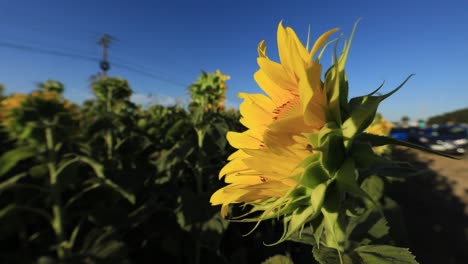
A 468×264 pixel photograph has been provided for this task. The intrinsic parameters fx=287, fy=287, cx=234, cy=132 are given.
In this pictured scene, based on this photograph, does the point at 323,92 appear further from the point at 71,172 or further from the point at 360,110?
the point at 71,172

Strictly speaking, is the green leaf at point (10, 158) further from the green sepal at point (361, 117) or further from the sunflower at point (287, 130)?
the green sepal at point (361, 117)

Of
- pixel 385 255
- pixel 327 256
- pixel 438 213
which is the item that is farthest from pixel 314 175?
pixel 438 213

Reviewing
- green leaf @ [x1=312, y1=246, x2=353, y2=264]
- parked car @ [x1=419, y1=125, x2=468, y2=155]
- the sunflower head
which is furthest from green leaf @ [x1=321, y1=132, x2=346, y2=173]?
parked car @ [x1=419, y1=125, x2=468, y2=155]

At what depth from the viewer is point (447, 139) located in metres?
14.9

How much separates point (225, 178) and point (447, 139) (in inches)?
703

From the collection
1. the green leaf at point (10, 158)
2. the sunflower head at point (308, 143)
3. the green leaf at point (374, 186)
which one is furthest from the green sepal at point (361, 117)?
the green leaf at point (10, 158)

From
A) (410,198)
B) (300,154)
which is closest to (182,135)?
(300,154)

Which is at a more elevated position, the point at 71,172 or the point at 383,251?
the point at 71,172

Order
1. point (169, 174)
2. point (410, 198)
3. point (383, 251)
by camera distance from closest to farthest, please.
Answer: point (383, 251) → point (169, 174) → point (410, 198)

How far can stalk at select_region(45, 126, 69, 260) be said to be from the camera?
175 cm

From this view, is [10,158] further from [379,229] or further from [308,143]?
[379,229]

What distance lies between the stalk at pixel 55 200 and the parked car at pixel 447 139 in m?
14.9

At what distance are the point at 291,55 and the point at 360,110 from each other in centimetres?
22

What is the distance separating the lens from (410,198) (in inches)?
152
